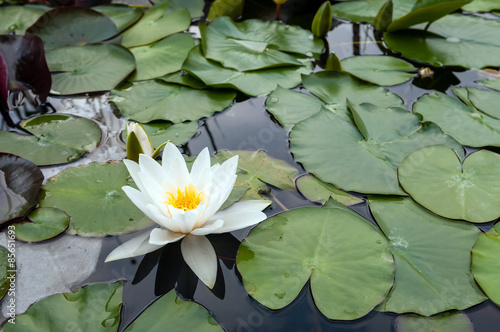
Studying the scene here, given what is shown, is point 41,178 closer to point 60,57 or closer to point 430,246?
point 60,57

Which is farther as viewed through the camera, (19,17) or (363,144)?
(19,17)

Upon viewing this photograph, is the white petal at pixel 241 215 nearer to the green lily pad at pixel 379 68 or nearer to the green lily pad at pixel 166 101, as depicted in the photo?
the green lily pad at pixel 166 101

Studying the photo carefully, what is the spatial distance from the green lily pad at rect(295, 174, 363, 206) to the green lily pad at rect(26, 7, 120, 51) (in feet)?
6.78

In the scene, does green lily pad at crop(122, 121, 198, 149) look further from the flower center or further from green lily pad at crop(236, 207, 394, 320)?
green lily pad at crop(236, 207, 394, 320)

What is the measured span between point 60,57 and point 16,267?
177 centimetres

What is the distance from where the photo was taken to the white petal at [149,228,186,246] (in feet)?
4.88

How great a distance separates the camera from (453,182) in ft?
6.03

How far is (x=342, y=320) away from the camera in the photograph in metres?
1.39

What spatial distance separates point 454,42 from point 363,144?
1.52 metres

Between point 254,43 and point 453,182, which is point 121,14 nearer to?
point 254,43

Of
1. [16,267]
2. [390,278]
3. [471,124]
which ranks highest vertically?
[471,124]

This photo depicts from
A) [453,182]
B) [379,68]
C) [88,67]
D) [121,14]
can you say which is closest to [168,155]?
[453,182]

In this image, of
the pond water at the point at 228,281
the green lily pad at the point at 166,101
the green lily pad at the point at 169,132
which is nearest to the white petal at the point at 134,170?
the pond water at the point at 228,281

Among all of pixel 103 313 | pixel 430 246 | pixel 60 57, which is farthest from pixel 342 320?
pixel 60 57
